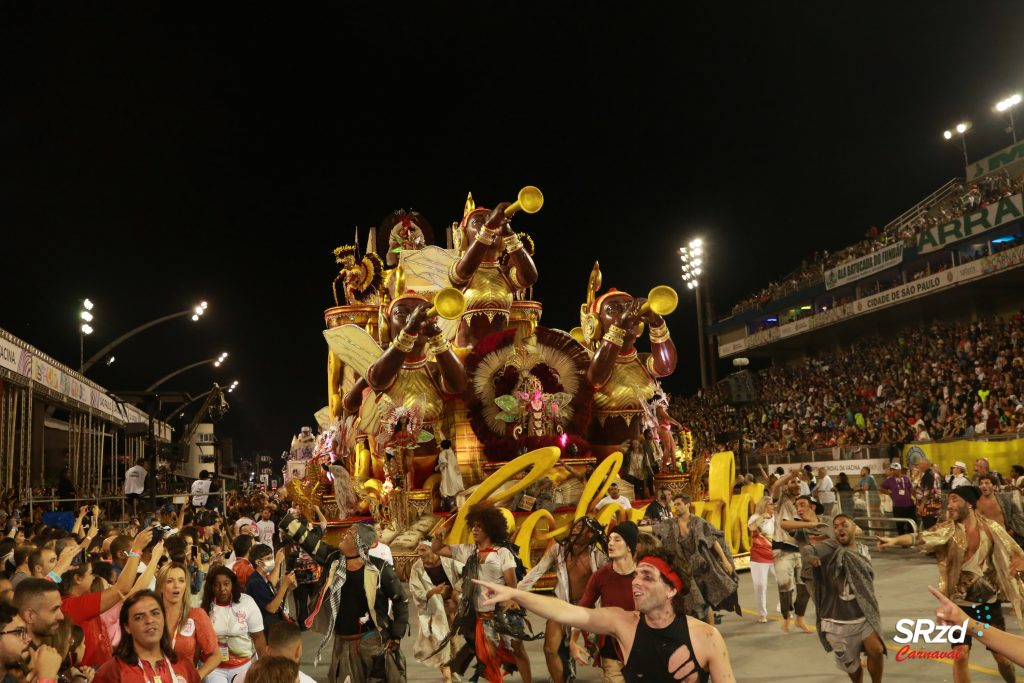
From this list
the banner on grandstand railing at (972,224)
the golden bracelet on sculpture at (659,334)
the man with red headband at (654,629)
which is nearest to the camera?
the man with red headband at (654,629)

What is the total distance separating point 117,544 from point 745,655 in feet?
19.8

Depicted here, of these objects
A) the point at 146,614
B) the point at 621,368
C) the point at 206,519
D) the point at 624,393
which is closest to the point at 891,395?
the point at 621,368

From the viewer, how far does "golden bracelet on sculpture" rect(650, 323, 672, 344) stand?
16.9 m

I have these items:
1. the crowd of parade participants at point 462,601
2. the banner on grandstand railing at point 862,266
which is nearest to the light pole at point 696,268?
the banner on grandstand railing at point 862,266

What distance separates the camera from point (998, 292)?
105 ft

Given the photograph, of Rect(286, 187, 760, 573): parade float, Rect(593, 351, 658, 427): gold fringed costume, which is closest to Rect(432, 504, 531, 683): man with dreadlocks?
Rect(286, 187, 760, 573): parade float

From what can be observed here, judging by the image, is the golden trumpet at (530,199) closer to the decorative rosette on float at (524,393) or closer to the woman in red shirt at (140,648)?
the decorative rosette on float at (524,393)

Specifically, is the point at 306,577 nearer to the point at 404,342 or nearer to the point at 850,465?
the point at 404,342

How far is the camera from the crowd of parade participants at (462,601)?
399cm

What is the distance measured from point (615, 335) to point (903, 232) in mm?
27260

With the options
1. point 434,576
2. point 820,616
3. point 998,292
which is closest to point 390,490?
point 434,576

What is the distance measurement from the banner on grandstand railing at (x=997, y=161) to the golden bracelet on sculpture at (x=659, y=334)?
28.1 metres

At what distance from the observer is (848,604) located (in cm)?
711

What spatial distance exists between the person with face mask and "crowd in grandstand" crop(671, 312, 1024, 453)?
15.0m
